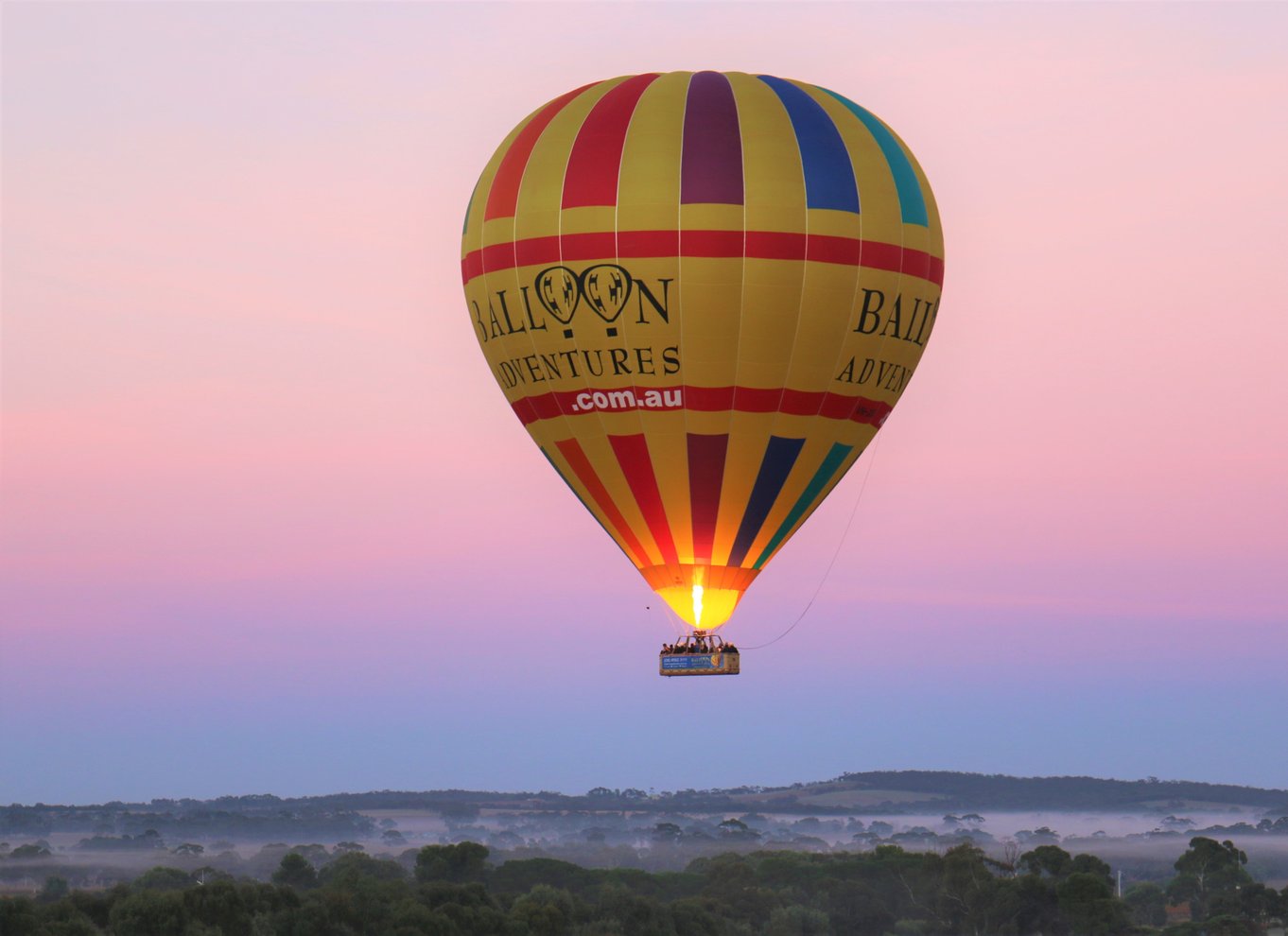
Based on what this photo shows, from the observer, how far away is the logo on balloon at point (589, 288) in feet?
126

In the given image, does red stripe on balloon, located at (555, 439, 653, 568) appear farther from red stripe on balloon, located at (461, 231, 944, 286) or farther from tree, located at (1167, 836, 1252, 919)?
tree, located at (1167, 836, 1252, 919)

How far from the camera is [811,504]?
137ft

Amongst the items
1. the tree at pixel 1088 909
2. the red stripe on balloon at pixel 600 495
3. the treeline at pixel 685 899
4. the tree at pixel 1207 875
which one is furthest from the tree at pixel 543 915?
the tree at pixel 1207 875

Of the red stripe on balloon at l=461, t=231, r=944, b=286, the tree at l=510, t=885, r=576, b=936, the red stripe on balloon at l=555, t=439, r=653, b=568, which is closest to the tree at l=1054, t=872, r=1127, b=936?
the tree at l=510, t=885, r=576, b=936

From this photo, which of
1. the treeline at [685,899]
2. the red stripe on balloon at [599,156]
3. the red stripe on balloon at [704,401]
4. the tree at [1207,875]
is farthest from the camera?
the tree at [1207,875]

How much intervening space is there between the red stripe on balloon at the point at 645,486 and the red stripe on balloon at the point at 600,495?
21.4 inches

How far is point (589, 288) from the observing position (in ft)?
126

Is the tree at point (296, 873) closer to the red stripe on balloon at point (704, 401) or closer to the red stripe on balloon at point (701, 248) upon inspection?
the red stripe on balloon at point (704, 401)

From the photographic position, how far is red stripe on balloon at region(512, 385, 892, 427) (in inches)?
1537

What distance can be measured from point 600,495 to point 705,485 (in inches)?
90.9

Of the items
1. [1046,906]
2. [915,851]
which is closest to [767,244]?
[1046,906]

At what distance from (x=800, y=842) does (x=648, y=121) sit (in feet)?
335

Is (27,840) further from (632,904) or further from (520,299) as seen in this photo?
(520,299)

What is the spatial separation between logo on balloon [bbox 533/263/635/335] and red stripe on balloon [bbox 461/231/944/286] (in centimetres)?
23
